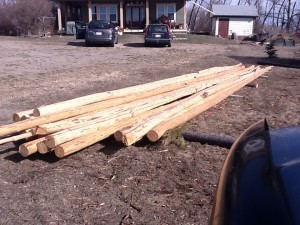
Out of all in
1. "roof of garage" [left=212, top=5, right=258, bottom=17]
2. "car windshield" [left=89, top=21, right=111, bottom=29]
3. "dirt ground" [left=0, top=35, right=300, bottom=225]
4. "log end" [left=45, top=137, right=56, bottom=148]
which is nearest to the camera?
"dirt ground" [left=0, top=35, right=300, bottom=225]

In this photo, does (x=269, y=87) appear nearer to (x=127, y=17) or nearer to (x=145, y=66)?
(x=145, y=66)

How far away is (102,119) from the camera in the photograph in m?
5.92

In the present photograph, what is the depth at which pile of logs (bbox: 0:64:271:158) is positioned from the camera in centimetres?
533

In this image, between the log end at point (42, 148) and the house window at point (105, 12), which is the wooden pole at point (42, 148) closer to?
the log end at point (42, 148)

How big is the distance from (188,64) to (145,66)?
2089 millimetres

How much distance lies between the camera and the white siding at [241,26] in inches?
2167

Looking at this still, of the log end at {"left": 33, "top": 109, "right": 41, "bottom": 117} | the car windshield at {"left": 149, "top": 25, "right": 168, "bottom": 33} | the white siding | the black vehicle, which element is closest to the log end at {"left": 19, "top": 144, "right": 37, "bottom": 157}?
the log end at {"left": 33, "top": 109, "right": 41, "bottom": 117}

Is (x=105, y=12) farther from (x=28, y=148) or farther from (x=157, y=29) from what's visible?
(x=28, y=148)

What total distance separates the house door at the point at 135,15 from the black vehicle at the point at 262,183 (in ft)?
139

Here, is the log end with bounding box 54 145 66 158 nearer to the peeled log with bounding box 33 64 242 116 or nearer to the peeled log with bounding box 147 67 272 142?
the peeled log with bounding box 33 64 242 116

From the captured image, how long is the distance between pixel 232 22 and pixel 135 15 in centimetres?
1707

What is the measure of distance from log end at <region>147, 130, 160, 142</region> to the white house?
49787 millimetres

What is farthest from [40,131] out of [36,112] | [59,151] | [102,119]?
[102,119]

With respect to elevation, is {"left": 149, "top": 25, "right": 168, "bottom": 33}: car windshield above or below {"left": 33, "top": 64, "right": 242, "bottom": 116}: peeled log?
above
